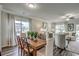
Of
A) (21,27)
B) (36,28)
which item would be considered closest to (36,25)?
(36,28)

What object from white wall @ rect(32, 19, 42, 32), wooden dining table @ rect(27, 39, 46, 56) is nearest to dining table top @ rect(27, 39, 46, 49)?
wooden dining table @ rect(27, 39, 46, 56)

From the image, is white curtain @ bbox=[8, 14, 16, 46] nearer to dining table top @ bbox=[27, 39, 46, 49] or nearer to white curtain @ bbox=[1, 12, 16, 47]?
white curtain @ bbox=[1, 12, 16, 47]

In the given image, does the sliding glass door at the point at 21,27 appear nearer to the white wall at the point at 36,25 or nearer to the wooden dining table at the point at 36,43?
the white wall at the point at 36,25

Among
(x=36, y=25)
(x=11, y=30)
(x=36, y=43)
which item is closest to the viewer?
(x=11, y=30)

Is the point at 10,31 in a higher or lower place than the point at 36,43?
higher

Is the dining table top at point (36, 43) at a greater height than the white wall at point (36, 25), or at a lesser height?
lesser

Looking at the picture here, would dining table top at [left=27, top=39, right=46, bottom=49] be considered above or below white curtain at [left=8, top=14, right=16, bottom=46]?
below

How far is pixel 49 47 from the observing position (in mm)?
1782

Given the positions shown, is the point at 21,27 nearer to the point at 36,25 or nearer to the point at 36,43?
the point at 36,25

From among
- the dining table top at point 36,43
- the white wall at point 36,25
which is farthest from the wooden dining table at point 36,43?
the white wall at point 36,25

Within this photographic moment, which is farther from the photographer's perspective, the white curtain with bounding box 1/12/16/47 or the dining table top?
the dining table top

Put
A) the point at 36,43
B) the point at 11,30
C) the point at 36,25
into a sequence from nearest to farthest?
the point at 11,30
the point at 36,25
the point at 36,43

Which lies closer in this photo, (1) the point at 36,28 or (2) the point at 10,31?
(2) the point at 10,31

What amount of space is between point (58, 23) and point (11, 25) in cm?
84
